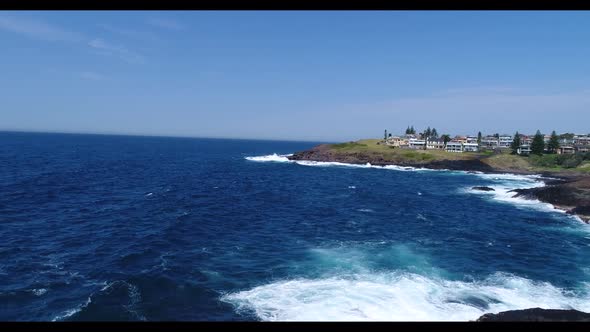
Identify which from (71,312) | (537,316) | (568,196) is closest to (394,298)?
(537,316)

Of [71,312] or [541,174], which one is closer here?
[71,312]

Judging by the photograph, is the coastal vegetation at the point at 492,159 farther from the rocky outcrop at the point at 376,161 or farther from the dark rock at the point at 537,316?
the dark rock at the point at 537,316

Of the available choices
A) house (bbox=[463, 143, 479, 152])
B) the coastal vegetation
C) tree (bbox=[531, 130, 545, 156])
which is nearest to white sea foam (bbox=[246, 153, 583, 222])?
the coastal vegetation

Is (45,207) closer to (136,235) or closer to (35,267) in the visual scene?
(136,235)

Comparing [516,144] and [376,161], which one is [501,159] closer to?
[516,144]

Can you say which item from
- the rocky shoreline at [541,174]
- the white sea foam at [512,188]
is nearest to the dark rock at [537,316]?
the rocky shoreline at [541,174]
